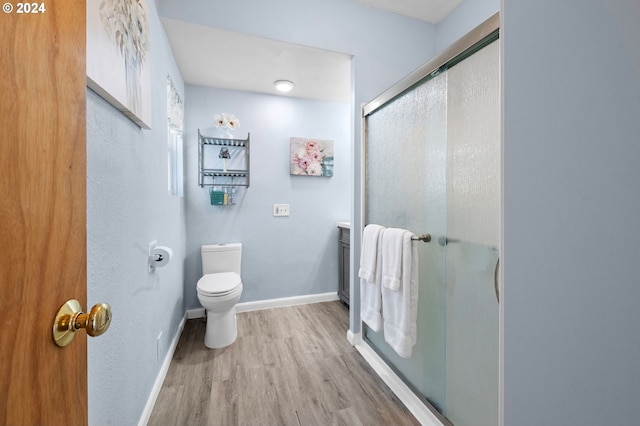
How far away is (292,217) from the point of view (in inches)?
116

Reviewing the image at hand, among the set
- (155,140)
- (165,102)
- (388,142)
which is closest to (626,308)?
(388,142)

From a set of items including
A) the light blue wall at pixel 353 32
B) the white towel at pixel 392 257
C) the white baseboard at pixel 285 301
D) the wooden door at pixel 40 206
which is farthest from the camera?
the white baseboard at pixel 285 301

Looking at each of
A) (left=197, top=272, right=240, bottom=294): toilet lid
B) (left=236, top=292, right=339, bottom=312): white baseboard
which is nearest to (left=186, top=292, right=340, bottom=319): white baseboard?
(left=236, top=292, right=339, bottom=312): white baseboard

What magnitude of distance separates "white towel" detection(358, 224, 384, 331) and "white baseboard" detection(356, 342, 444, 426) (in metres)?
0.34

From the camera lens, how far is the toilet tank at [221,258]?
2.55 m

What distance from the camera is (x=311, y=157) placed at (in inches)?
118

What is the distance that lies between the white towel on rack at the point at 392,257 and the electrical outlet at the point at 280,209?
155 centimetres

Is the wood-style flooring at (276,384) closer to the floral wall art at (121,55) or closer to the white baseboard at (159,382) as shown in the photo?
the white baseboard at (159,382)

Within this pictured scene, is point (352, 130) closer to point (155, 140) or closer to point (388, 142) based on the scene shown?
point (388, 142)

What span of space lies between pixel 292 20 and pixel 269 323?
2547 mm

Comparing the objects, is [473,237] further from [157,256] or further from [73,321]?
[157,256]

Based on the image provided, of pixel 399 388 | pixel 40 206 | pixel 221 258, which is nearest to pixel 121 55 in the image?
pixel 40 206

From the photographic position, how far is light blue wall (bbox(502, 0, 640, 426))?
17.9 inches

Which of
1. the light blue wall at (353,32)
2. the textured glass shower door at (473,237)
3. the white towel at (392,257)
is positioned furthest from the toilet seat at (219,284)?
the textured glass shower door at (473,237)
